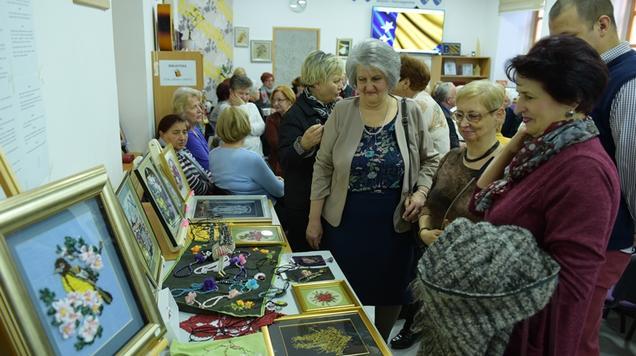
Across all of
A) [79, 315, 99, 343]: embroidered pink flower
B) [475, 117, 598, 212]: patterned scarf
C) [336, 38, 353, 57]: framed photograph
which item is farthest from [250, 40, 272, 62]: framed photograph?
[79, 315, 99, 343]: embroidered pink flower

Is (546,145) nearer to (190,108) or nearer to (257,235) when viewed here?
(257,235)

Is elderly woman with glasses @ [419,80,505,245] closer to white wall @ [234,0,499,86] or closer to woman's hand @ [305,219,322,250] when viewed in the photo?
woman's hand @ [305,219,322,250]

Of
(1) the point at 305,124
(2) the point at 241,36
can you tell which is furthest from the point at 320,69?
(2) the point at 241,36

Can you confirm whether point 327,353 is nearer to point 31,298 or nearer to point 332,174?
point 31,298

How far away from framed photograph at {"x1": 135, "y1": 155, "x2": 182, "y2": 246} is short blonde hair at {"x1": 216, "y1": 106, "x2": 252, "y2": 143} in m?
0.86

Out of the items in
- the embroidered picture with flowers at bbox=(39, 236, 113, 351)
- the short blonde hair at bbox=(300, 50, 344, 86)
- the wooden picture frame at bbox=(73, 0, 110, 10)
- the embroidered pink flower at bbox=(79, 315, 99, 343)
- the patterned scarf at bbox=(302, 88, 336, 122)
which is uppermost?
the wooden picture frame at bbox=(73, 0, 110, 10)

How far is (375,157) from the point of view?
6.70 ft

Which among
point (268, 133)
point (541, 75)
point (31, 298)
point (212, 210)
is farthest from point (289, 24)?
point (31, 298)

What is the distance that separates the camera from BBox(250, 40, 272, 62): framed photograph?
30.1 feet

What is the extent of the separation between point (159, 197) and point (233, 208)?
0.66m

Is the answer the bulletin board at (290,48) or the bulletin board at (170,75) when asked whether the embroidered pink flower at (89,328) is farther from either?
the bulletin board at (290,48)

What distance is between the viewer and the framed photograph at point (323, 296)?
60.5 inches

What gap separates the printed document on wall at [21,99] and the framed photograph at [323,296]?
0.86 metres

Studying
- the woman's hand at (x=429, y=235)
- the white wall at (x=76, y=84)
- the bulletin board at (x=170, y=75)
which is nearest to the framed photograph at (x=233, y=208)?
the white wall at (x=76, y=84)
